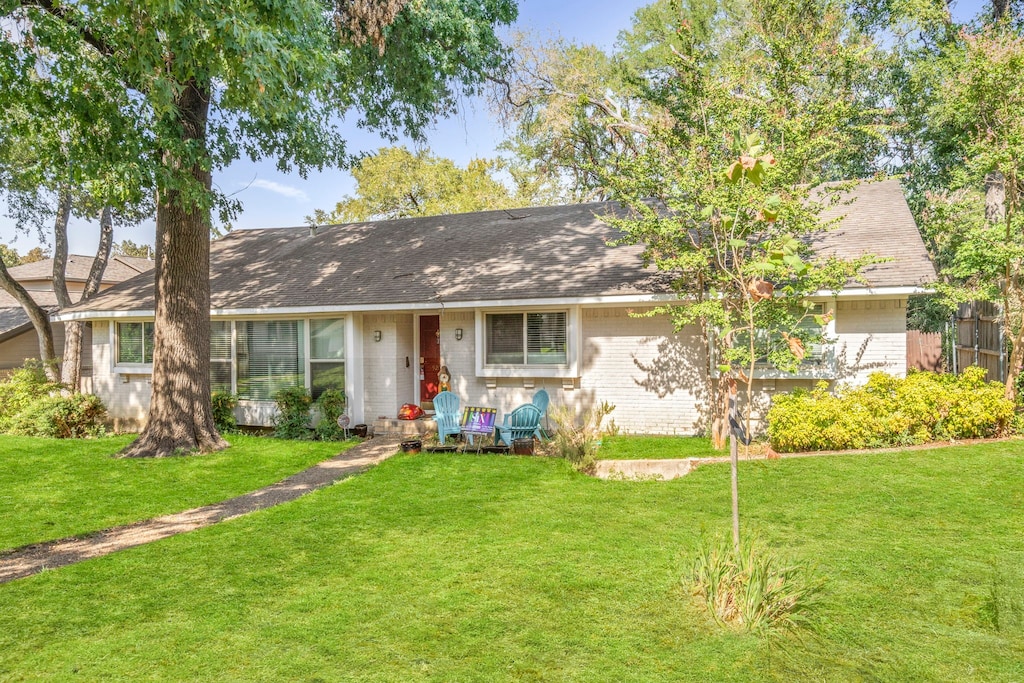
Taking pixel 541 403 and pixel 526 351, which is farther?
pixel 526 351

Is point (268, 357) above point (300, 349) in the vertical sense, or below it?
below

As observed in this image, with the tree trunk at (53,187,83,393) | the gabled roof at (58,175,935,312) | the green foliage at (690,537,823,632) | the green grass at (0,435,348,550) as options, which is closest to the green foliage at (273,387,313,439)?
the green grass at (0,435,348,550)

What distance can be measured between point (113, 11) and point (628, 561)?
901cm

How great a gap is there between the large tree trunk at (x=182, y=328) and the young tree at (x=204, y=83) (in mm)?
23

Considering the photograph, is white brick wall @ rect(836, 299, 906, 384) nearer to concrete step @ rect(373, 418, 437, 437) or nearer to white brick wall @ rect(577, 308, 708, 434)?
white brick wall @ rect(577, 308, 708, 434)

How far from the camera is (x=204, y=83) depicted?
10578 mm

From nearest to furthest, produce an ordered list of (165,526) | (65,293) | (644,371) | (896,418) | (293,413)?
(165,526)
(896,418)
(644,371)
(293,413)
(65,293)

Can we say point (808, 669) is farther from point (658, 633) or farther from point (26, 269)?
point (26, 269)

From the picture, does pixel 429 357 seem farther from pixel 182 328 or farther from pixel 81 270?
pixel 81 270

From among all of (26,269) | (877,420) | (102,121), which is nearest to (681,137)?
(877,420)

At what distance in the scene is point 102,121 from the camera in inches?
369

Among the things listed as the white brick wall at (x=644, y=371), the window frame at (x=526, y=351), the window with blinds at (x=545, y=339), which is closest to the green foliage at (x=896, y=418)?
the white brick wall at (x=644, y=371)

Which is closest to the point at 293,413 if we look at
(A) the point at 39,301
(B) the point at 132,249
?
(A) the point at 39,301

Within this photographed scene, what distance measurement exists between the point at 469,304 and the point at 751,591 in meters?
8.34
